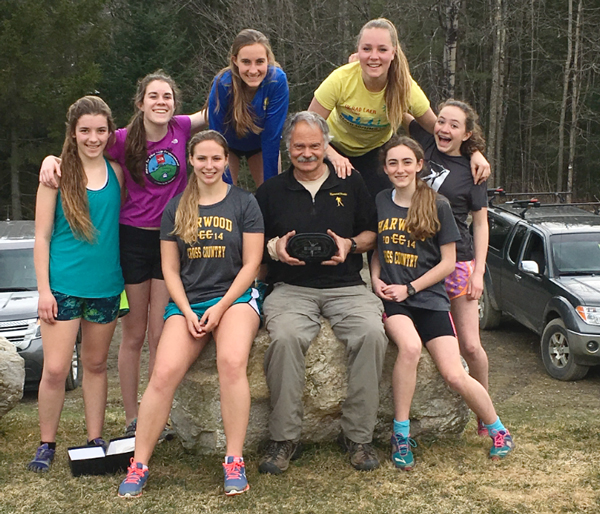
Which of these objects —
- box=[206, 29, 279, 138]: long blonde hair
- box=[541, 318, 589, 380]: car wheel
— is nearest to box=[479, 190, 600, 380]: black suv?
box=[541, 318, 589, 380]: car wheel

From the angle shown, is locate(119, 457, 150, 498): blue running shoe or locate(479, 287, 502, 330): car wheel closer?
locate(119, 457, 150, 498): blue running shoe

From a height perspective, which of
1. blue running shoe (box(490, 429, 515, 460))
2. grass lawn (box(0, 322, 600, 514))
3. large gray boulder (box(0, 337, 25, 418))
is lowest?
grass lawn (box(0, 322, 600, 514))

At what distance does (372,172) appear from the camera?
17.1 ft

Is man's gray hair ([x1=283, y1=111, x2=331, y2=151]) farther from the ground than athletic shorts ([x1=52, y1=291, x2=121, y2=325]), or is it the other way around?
man's gray hair ([x1=283, y1=111, x2=331, y2=151])

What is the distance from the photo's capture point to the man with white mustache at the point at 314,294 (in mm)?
4254

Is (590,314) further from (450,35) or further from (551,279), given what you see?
(450,35)

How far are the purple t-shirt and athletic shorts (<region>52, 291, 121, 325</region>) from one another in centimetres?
50

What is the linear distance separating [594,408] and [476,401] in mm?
3781

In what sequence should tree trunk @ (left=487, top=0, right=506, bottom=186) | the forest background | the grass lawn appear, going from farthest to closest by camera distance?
tree trunk @ (left=487, top=0, right=506, bottom=186) < the forest background < the grass lawn

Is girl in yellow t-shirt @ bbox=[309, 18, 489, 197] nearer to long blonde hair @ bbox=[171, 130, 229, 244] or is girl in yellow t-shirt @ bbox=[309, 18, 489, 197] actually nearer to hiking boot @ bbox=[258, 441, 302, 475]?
long blonde hair @ bbox=[171, 130, 229, 244]

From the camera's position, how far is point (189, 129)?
15.6ft

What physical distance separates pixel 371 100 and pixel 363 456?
7.38 ft

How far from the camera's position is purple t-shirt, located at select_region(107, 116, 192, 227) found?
4484 millimetres

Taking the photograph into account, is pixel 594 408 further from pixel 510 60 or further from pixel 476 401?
pixel 510 60
